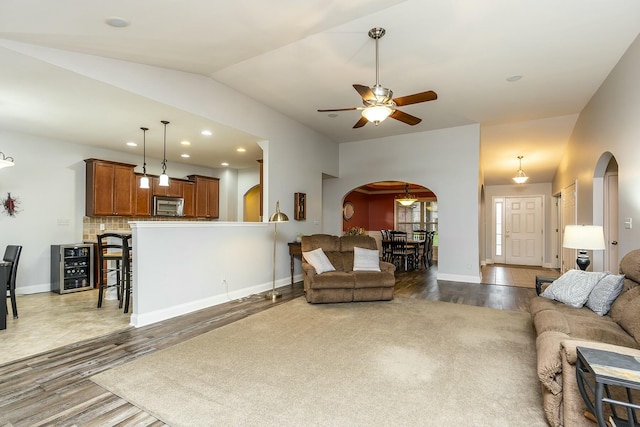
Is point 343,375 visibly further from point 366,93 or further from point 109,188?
point 109,188

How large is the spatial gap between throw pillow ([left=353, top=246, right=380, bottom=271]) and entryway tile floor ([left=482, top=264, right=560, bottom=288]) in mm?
2732

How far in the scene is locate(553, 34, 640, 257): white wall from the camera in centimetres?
331

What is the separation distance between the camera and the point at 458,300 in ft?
15.9

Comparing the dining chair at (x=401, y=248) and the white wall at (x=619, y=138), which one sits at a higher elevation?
the white wall at (x=619, y=138)

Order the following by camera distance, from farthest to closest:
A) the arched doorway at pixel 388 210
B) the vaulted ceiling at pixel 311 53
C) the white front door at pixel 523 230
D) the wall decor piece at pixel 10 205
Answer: the arched doorway at pixel 388 210 → the white front door at pixel 523 230 → the wall decor piece at pixel 10 205 → the vaulted ceiling at pixel 311 53

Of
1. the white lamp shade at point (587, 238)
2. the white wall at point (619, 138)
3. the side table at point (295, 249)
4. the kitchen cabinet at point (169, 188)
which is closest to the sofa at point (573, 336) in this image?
the white lamp shade at point (587, 238)

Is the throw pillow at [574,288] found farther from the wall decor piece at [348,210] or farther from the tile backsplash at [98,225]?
the wall decor piece at [348,210]

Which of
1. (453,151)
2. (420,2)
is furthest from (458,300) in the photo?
(420,2)

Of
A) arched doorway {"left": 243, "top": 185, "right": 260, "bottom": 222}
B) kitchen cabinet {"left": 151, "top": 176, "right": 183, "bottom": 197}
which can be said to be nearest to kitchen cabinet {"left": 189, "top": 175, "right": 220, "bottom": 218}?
kitchen cabinet {"left": 151, "top": 176, "right": 183, "bottom": 197}

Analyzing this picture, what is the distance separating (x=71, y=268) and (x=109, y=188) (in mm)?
1579

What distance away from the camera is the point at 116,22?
276cm

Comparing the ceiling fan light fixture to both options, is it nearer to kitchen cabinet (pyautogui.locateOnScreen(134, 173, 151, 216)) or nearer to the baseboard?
the baseboard

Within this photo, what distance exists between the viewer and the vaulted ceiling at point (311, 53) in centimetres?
280

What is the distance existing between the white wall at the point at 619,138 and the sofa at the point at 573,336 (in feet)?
3.11
